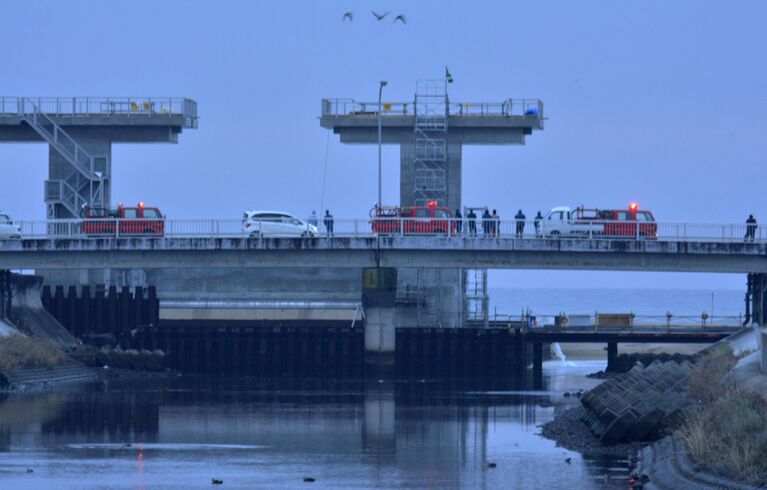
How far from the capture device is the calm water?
3919 cm

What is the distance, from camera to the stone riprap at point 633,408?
44.4 m

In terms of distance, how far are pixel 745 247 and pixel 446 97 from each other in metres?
25.7

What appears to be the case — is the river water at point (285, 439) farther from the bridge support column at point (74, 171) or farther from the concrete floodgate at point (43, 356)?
the bridge support column at point (74, 171)

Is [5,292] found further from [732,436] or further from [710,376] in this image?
[732,436]

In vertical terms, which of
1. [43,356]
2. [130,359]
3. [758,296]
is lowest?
[130,359]

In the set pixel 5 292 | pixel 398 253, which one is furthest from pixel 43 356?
pixel 398 253

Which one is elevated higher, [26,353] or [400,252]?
[400,252]

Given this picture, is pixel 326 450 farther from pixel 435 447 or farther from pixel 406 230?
pixel 406 230

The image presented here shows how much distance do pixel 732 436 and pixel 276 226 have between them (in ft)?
171

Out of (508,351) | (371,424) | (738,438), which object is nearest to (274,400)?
(371,424)

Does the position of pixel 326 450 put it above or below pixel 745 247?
below

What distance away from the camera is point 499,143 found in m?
101

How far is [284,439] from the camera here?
4856 cm

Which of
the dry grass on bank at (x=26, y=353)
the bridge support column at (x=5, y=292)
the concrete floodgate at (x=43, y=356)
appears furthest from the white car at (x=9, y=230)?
the dry grass on bank at (x=26, y=353)
